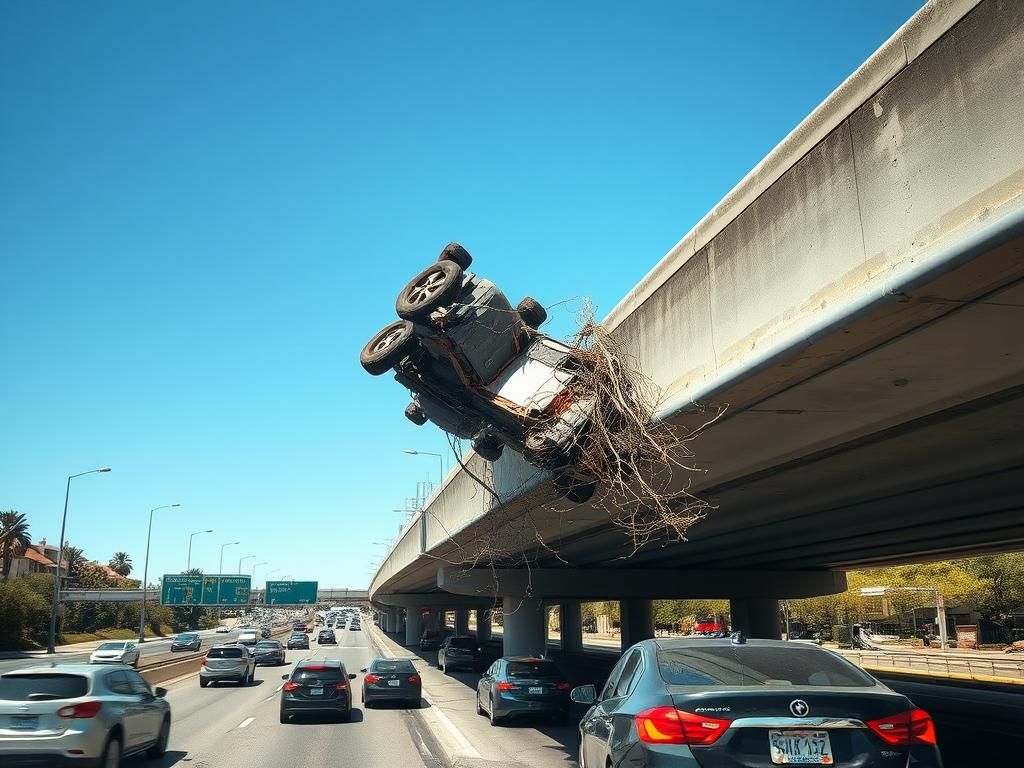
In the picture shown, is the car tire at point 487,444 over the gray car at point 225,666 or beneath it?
over

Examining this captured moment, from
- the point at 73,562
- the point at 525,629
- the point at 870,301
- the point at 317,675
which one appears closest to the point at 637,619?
the point at 525,629

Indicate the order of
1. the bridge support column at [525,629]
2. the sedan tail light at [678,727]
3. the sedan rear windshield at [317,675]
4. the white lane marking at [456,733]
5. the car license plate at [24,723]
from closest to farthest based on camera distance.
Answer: the sedan tail light at [678,727]
the car license plate at [24,723]
the white lane marking at [456,733]
the sedan rear windshield at [317,675]
the bridge support column at [525,629]

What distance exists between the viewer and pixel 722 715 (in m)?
4.89

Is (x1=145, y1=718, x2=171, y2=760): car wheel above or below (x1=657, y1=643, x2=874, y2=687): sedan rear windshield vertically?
below

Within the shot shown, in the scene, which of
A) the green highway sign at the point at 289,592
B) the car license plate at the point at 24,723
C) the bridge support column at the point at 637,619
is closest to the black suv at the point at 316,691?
the car license plate at the point at 24,723

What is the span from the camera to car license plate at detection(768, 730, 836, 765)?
15.5 feet

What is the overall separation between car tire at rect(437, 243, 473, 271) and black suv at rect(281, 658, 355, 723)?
1070 cm

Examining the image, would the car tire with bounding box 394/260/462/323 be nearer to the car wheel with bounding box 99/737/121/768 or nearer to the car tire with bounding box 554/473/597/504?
the car tire with bounding box 554/473/597/504

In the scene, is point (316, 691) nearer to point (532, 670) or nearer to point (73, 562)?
point (532, 670)

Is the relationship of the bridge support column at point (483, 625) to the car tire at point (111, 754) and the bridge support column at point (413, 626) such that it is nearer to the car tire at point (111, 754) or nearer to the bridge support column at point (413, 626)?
the bridge support column at point (413, 626)

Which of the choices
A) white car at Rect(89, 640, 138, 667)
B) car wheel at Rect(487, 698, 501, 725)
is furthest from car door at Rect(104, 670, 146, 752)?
white car at Rect(89, 640, 138, 667)

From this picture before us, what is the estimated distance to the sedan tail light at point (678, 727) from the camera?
16.0 ft

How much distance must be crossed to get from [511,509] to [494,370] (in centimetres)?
565

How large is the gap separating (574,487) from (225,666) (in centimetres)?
2168
